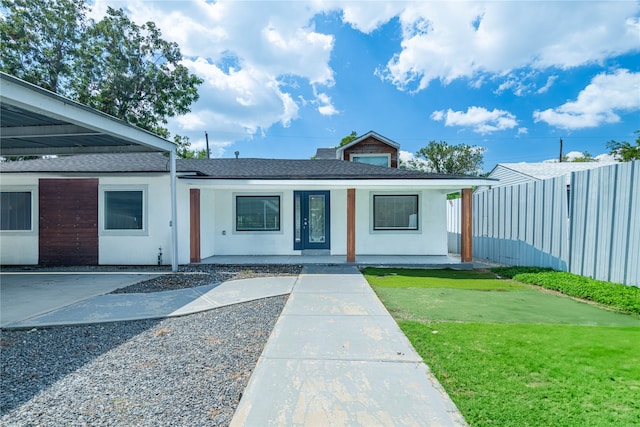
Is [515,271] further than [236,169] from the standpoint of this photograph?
No

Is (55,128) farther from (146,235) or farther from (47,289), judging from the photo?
(146,235)

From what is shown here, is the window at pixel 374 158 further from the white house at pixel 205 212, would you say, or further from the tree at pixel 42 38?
the tree at pixel 42 38

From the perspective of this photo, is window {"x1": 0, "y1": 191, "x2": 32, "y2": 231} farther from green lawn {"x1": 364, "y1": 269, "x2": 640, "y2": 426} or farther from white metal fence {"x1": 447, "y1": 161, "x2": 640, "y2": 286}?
white metal fence {"x1": 447, "y1": 161, "x2": 640, "y2": 286}

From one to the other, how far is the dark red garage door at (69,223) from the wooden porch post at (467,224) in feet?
36.6

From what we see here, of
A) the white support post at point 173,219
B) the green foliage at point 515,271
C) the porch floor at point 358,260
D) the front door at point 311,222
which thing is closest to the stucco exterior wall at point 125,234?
the white support post at point 173,219

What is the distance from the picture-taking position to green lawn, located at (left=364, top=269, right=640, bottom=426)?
2410 millimetres

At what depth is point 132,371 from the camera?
3232 millimetres

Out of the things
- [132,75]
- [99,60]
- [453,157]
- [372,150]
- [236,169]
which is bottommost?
[236,169]

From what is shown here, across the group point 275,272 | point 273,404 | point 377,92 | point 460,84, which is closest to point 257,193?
point 275,272

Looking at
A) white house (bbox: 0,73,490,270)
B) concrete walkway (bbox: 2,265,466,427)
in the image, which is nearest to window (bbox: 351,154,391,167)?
white house (bbox: 0,73,490,270)

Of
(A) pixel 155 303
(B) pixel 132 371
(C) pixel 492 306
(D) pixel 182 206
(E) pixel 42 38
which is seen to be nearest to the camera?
(B) pixel 132 371

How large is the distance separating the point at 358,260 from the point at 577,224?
5.53 m

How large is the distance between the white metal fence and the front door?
18.8ft

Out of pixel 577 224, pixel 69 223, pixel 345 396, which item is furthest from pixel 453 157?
pixel 345 396
